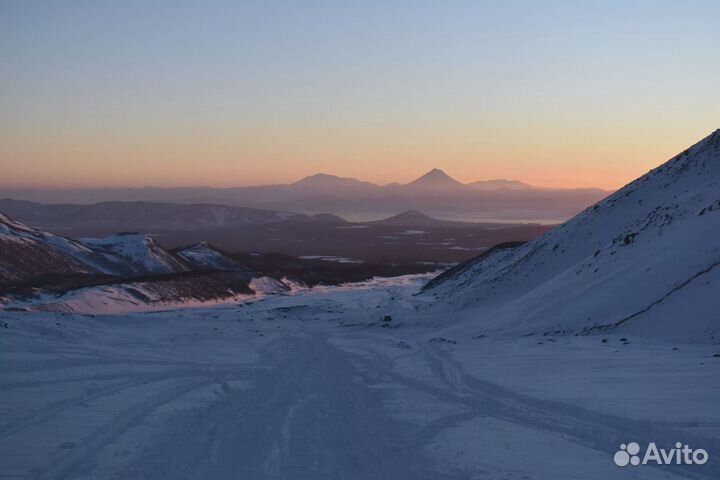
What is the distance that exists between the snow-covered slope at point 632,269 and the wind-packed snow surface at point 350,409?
78.5 inches

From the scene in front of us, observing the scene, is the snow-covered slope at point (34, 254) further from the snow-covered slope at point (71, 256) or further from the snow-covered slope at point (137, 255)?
the snow-covered slope at point (137, 255)

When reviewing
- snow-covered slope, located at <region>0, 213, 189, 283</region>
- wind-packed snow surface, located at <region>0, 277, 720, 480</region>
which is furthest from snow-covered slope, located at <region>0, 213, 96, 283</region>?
wind-packed snow surface, located at <region>0, 277, 720, 480</region>

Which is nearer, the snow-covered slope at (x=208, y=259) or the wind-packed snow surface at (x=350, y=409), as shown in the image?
Result: the wind-packed snow surface at (x=350, y=409)

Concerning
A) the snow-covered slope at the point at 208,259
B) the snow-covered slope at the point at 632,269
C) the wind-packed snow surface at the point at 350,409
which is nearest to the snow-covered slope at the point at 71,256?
the snow-covered slope at the point at 208,259

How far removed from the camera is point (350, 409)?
38.5 ft

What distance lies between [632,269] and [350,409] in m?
16.1

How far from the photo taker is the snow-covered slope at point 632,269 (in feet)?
62.0

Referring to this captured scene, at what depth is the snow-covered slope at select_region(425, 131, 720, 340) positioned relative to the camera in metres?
18.9

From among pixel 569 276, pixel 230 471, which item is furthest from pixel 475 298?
pixel 230 471

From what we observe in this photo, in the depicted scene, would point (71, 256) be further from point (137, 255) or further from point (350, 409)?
point (350, 409)

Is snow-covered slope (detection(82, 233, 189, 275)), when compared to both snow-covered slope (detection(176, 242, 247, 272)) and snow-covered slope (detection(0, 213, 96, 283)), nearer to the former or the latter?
snow-covered slope (detection(0, 213, 96, 283))

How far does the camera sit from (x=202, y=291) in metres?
56.5

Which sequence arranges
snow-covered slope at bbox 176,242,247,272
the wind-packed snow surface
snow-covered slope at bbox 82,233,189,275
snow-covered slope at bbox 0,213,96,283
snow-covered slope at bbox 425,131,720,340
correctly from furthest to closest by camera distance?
snow-covered slope at bbox 176,242,247,272
snow-covered slope at bbox 82,233,189,275
snow-covered slope at bbox 0,213,96,283
snow-covered slope at bbox 425,131,720,340
the wind-packed snow surface

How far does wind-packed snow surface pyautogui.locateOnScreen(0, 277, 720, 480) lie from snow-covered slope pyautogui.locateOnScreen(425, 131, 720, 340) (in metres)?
1.99
